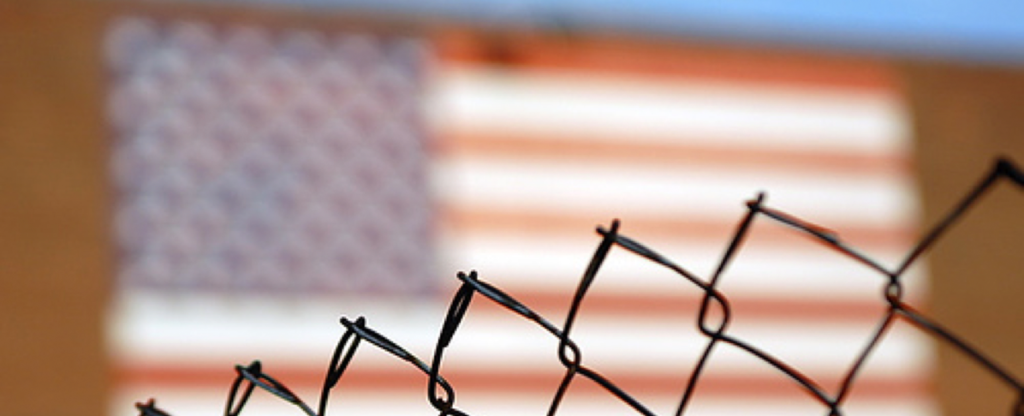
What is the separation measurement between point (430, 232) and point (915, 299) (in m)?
1.20

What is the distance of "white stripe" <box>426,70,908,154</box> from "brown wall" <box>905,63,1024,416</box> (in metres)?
0.09

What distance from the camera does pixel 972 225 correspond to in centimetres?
340

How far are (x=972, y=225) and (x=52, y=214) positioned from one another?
2.03 m

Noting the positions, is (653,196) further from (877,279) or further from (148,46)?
(148,46)

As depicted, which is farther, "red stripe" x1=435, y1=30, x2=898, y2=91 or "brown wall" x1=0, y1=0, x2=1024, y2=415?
"red stripe" x1=435, y1=30, x2=898, y2=91

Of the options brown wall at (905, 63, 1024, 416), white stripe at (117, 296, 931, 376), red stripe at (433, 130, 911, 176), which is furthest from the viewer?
brown wall at (905, 63, 1024, 416)

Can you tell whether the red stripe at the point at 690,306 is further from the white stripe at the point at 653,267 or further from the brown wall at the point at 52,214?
the brown wall at the point at 52,214

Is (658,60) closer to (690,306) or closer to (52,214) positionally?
(690,306)

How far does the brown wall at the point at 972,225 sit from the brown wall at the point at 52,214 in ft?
5.79

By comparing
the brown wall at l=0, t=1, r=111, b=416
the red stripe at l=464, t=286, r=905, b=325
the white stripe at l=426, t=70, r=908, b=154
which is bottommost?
the brown wall at l=0, t=1, r=111, b=416

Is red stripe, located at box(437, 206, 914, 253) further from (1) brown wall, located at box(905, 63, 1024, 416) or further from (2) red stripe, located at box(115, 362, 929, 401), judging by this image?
(2) red stripe, located at box(115, 362, 929, 401)

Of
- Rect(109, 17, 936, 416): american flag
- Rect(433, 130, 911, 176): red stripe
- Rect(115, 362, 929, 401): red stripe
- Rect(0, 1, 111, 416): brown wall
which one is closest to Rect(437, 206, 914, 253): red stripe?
Rect(109, 17, 936, 416): american flag

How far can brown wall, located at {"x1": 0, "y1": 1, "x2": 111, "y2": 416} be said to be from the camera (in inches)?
95.3

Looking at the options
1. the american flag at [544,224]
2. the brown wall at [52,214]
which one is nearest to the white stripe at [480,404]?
the american flag at [544,224]
